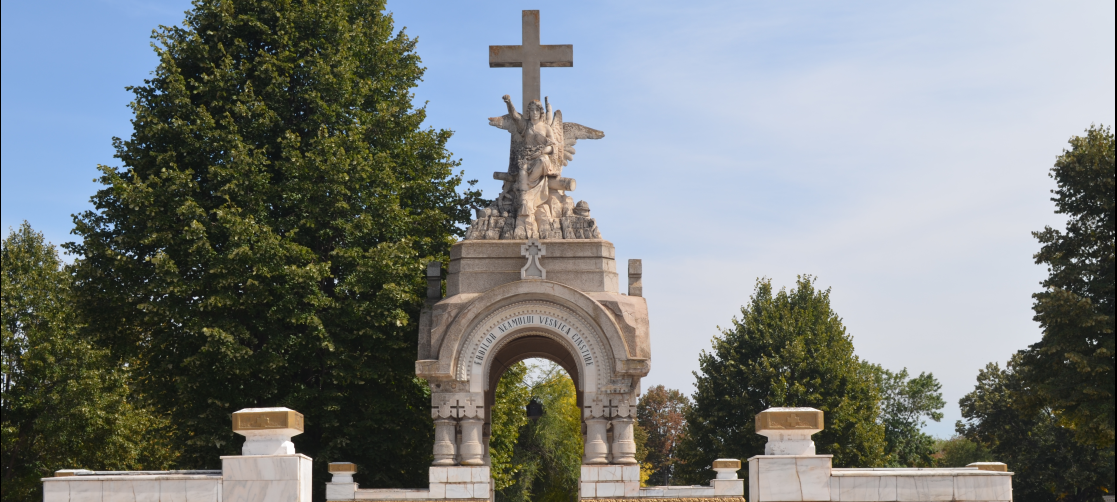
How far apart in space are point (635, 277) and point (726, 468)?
4.99m

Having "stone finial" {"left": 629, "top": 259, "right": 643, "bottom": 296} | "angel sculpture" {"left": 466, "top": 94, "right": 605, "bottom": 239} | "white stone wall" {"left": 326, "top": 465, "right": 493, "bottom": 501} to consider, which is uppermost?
"angel sculpture" {"left": 466, "top": 94, "right": 605, "bottom": 239}

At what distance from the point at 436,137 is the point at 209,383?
8164mm

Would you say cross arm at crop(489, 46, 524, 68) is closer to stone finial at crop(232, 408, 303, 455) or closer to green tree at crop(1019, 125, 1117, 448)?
stone finial at crop(232, 408, 303, 455)

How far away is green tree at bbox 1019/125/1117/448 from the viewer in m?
24.3

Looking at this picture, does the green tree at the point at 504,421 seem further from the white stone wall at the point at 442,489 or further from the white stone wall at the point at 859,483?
the white stone wall at the point at 859,483

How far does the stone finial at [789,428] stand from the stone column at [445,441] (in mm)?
5623

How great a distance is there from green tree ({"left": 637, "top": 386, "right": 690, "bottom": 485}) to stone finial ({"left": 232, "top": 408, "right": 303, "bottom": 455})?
5883 centimetres

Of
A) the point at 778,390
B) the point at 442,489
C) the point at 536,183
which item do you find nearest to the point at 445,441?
the point at 442,489

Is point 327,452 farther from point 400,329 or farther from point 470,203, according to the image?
point 470,203

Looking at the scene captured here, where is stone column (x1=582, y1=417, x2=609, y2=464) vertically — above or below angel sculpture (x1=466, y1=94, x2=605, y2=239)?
below

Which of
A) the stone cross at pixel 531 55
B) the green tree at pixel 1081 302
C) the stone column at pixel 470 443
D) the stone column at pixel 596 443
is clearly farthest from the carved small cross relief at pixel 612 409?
the green tree at pixel 1081 302

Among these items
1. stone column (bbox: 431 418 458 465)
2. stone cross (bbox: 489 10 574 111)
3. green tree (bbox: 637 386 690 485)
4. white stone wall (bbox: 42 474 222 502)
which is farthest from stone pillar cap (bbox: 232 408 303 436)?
green tree (bbox: 637 386 690 485)

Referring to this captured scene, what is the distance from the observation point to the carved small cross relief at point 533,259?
1952 centimetres

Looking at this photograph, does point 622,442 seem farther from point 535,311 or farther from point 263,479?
point 263,479
